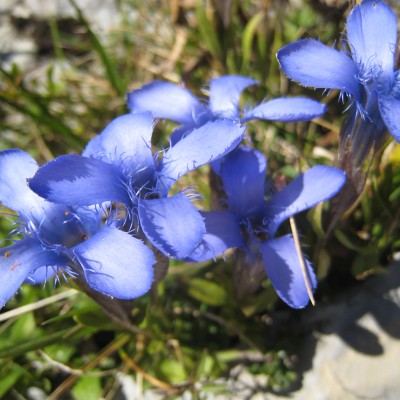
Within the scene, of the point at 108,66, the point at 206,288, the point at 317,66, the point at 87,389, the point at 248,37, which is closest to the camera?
the point at 317,66

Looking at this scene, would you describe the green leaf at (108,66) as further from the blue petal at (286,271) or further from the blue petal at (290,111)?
the blue petal at (286,271)

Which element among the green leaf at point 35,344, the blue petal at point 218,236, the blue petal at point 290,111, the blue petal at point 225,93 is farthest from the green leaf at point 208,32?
the green leaf at point 35,344

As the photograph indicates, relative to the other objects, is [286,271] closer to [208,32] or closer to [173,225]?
[173,225]

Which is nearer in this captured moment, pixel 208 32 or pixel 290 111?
pixel 290 111

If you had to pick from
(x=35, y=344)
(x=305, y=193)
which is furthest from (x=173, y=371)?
(x=305, y=193)

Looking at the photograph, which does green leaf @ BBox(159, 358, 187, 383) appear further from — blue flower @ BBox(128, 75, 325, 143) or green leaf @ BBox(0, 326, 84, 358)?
blue flower @ BBox(128, 75, 325, 143)

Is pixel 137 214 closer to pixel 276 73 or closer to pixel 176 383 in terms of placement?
pixel 176 383

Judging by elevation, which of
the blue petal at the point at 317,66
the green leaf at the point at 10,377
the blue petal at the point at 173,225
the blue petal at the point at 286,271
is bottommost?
the green leaf at the point at 10,377
